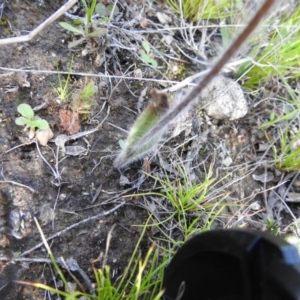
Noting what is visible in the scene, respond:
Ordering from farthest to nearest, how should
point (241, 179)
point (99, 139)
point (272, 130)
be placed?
point (272, 130) < point (241, 179) < point (99, 139)

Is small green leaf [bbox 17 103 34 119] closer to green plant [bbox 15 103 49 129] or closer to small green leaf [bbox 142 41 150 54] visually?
green plant [bbox 15 103 49 129]

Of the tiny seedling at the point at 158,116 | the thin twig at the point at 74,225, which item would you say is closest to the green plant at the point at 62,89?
the tiny seedling at the point at 158,116

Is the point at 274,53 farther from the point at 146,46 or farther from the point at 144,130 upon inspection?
the point at 144,130

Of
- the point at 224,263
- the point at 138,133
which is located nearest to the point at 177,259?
the point at 224,263

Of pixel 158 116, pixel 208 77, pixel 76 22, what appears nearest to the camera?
pixel 208 77

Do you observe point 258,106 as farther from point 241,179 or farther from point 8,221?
point 8,221

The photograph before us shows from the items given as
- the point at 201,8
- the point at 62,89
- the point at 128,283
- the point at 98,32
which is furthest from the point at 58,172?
the point at 201,8

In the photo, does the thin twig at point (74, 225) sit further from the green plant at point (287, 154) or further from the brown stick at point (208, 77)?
the green plant at point (287, 154)
